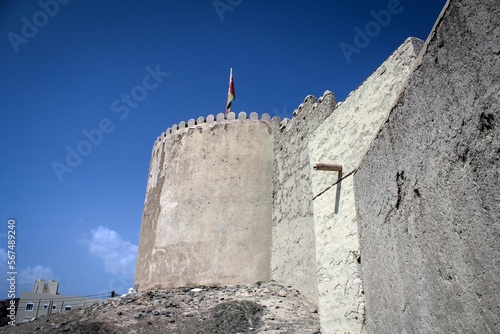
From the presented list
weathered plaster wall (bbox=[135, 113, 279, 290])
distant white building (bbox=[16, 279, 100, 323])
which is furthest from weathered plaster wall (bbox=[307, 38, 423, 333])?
distant white building (bbox=[16, 279, 100, 323])

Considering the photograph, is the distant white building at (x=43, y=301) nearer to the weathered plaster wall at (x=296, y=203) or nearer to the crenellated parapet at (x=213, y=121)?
the crenellated parapet at (x=213, y=121)

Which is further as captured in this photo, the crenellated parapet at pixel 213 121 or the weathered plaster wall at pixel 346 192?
the crenellated parapet at pixel 213 121

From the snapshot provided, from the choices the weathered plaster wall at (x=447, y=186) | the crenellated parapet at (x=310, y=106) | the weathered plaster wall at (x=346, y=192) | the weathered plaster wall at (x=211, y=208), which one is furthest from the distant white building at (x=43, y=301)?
the weathered plaster wall at (x=447, y=186)

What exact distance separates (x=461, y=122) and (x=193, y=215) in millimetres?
7802

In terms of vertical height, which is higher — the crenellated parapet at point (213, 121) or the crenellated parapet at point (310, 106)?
the crenellated parapet at point (213, 121)

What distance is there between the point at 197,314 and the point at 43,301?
20.2m

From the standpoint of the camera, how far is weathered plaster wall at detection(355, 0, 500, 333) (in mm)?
1049

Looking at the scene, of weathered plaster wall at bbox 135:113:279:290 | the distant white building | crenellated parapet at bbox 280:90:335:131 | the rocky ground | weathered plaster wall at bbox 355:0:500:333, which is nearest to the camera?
weathered plaster wall at bbox 355:0:500:333

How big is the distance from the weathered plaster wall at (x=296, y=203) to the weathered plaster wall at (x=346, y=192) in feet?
11.7

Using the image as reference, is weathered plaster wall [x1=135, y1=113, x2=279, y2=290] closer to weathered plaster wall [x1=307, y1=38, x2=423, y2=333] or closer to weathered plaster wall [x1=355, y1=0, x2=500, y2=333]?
weathered plaster wall [x1=307, y1=38, x2=423, y2=333]

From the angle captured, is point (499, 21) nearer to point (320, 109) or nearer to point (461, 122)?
point (461, 122)

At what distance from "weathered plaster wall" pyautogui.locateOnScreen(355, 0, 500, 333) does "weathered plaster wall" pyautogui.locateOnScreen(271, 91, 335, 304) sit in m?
4.81

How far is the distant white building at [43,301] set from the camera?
69.9 ft

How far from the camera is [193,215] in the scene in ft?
28.2
